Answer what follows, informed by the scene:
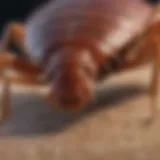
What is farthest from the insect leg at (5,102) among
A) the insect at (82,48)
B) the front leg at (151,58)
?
the front leg at (151,58)

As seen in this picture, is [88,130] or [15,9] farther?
[15,9]

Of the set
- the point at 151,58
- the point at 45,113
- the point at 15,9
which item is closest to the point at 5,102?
the point at 45,113

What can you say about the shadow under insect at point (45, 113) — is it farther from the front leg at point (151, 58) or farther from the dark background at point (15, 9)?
the dark background at point (15, 9)

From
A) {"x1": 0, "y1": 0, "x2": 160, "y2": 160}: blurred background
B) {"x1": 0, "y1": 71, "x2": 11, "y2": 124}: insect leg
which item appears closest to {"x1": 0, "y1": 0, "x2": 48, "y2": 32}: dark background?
{"x1": 0, "y1": 0, "x2": 160, "y2": 160}: blurred background

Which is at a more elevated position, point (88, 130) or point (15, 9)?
point (15, 9)

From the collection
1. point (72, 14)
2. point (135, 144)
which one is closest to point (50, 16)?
point (72, 14)

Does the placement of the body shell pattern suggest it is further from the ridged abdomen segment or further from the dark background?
the dark background

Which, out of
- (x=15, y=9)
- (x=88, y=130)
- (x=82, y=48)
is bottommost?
(x=88, y=130)

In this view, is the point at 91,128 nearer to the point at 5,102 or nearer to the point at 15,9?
the point at 5,102
